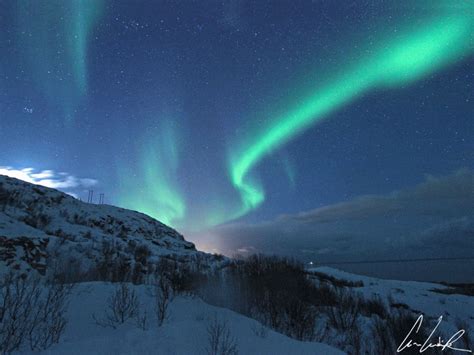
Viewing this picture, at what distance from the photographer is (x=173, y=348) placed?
30.2 feet

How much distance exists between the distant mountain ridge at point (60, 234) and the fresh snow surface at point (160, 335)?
35.3 feet

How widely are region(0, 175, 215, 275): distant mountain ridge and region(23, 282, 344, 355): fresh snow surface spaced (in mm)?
10748

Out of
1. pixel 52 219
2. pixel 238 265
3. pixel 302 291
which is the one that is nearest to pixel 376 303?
pixel 302 291

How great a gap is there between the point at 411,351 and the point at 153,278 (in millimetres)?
17708

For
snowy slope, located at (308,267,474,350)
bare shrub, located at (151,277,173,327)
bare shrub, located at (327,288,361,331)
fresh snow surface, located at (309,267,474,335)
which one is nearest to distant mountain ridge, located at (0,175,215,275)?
bare shrub, located at (151,277,173,327)

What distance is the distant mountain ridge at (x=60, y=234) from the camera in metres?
22.0

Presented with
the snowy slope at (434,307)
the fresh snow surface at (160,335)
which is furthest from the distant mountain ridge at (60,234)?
the snowy slope at (434,307)

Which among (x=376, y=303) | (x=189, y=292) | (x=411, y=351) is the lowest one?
(x=411, y=351)

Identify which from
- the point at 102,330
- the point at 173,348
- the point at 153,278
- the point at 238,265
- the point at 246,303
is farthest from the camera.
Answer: the point at 238,265

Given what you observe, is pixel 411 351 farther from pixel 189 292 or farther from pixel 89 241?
pixel 89 241

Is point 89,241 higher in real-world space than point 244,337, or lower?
higher

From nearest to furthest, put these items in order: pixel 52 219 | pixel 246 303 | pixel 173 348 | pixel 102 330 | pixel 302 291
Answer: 1. pixel 173 348
2. pixel 102 330
3. pixel 246 303
4. pixel 302 291
5. pixel 52 219

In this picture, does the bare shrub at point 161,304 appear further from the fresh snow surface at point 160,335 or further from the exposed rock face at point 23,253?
the exposed rock face at point 23,253

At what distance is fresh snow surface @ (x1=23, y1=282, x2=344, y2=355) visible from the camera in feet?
29.2
